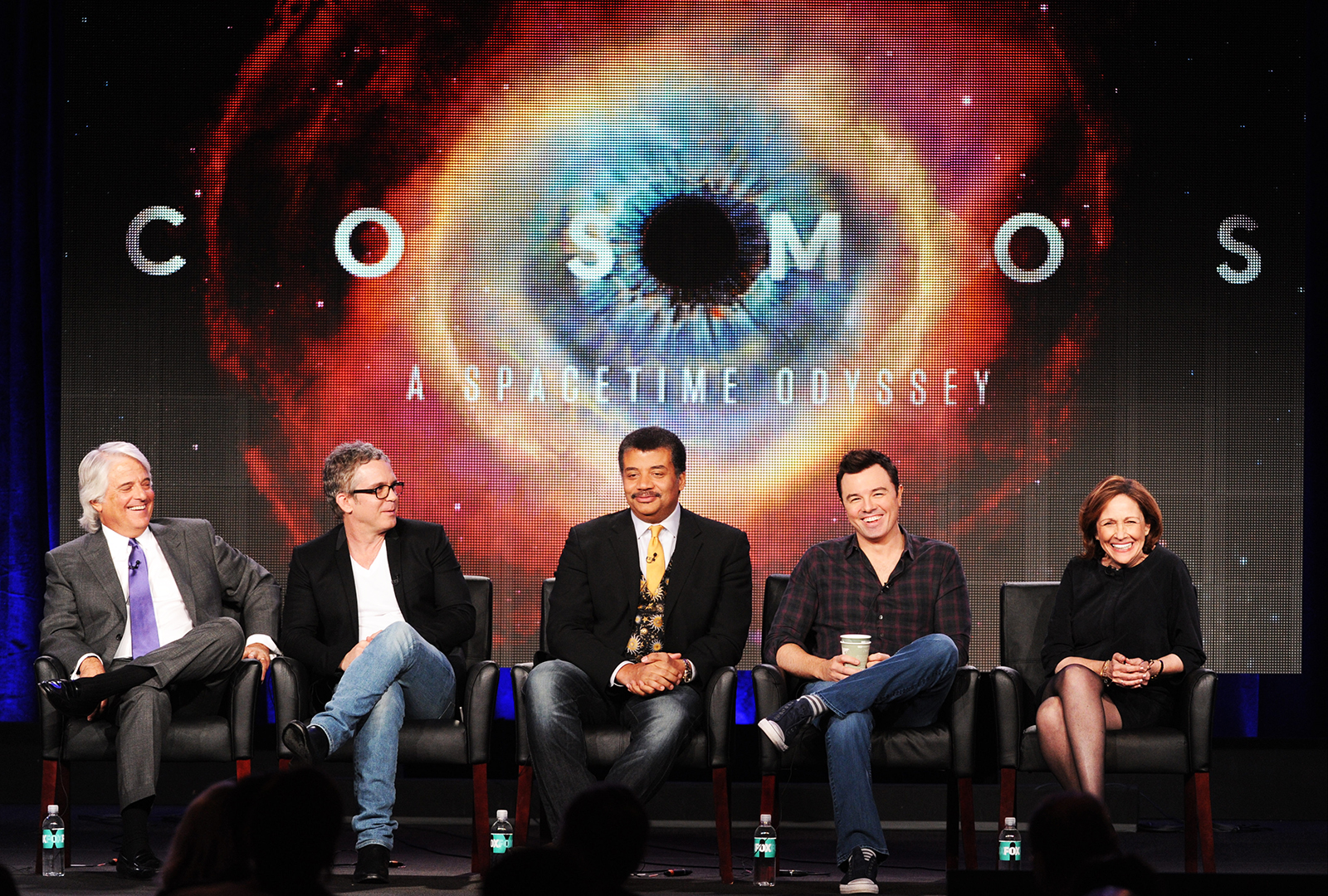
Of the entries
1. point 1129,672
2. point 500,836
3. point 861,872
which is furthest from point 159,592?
point 1129,672

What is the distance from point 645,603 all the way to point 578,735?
0.52m

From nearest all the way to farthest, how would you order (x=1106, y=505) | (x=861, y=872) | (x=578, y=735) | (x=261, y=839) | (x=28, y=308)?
(x=261, y=839)
(x=861, y=872)
(x=578, y=735)
(x=1106, y=505)
(x=28, y=308)

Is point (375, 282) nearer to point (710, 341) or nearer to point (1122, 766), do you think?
point (710, 341)

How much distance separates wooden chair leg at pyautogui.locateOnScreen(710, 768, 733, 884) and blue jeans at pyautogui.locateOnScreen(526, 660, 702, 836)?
16cm

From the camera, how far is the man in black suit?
158 inches

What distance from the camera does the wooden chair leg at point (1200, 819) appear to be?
3855mm

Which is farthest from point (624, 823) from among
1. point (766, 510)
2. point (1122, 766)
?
point (766, 510)

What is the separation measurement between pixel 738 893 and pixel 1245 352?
2.78 metres

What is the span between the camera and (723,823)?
391cm

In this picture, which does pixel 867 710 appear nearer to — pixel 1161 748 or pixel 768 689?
pixel 768 689

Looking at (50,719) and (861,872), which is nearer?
(861,872)

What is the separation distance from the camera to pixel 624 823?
2033 millimetres

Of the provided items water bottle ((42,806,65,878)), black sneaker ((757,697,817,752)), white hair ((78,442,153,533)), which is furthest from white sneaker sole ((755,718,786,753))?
white hair ((78,442,153,533))

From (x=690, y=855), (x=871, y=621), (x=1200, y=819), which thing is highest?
(x=871, y=621)
